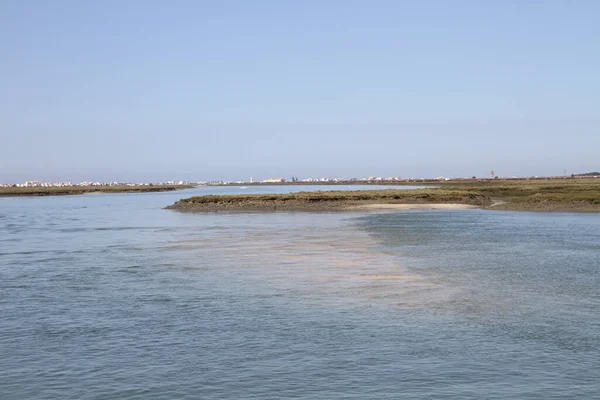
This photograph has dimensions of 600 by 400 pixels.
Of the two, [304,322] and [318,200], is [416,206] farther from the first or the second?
[304,322]

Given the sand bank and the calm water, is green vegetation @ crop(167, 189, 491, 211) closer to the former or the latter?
→ the sand bank

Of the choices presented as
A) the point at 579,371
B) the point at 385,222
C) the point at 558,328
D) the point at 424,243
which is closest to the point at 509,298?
the point at 558,328

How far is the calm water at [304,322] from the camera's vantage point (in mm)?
13930

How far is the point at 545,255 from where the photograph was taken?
35188 millimetres

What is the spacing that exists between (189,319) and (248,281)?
24.1 feet

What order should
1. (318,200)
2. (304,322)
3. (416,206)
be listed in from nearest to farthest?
(304,322), (416,206), (318,200)

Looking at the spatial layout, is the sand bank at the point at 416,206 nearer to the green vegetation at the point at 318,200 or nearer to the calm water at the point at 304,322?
the green vegetation at the point at 318,200

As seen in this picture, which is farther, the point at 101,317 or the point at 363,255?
the point at 363,255

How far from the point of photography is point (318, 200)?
Answer: 9106 cm

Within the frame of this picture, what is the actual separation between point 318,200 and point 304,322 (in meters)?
71.9

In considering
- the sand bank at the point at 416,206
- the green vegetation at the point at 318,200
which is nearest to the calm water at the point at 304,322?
the sand bank at the point at 416,206

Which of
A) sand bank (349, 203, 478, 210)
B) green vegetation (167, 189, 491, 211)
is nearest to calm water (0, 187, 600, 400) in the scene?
sand bank (349, 203, 478, 210)

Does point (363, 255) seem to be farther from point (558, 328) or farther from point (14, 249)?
point (14, 249)

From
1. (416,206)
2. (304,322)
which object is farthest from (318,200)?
(304,322)
